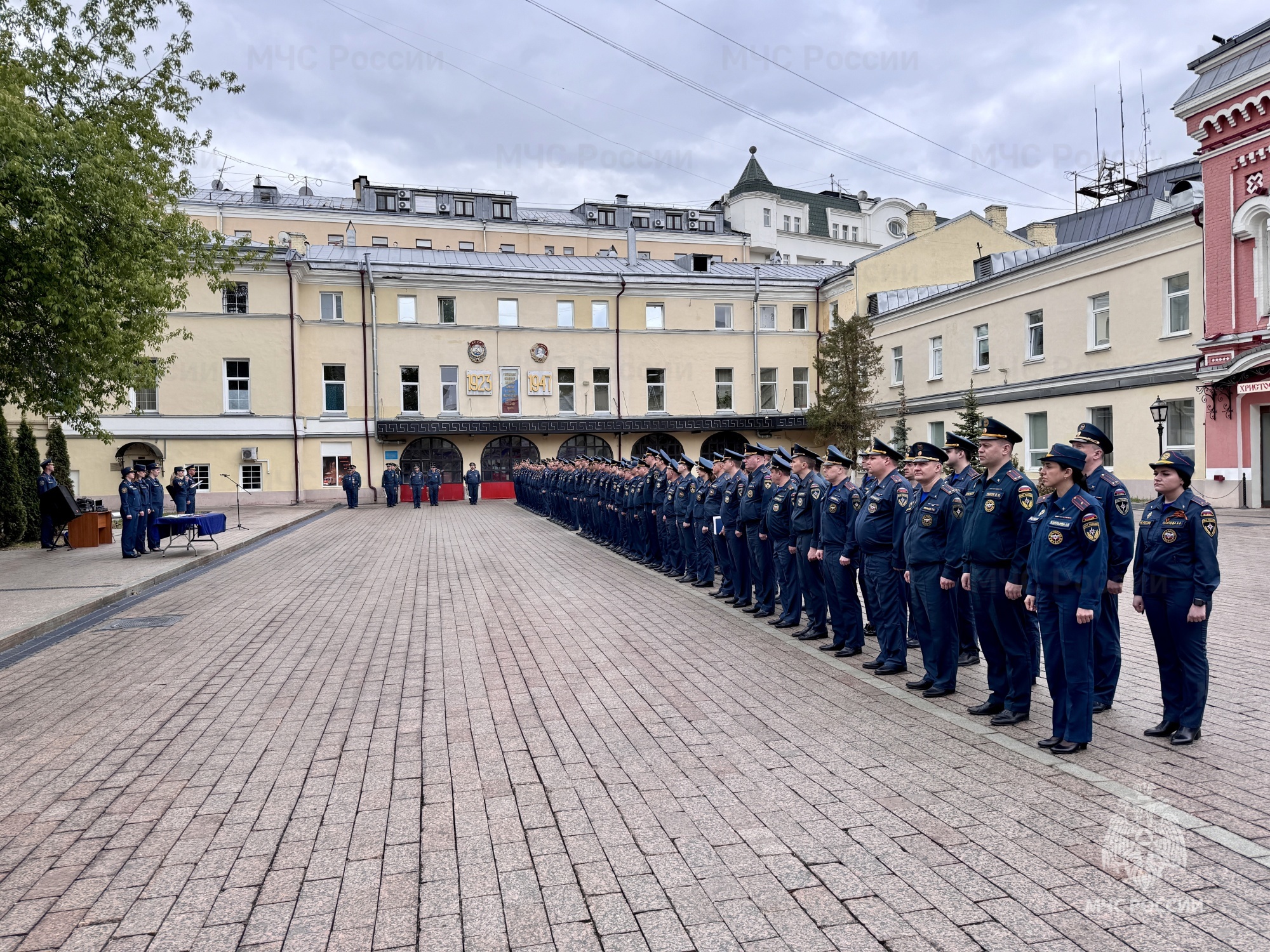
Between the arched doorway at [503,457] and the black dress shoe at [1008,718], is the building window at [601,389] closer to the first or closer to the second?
the arched doorway at [503,457]

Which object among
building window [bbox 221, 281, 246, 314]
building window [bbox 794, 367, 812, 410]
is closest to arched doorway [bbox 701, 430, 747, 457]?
building window [bbox 794, 367, 812, 410]

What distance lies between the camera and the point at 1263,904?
354 centimetres

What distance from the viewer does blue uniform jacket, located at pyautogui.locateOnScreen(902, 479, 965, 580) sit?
6633 mm

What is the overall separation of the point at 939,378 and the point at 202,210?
138ft

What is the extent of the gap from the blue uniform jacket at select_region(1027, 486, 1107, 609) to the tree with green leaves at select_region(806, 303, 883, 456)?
29.9m

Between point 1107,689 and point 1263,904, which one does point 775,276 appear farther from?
point 1263,904

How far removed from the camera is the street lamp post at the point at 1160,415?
22.0m

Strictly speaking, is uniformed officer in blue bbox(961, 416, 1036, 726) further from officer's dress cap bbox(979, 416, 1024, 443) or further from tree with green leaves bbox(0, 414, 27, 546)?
tree with green leaves bbox(0, 414, 27, 546)

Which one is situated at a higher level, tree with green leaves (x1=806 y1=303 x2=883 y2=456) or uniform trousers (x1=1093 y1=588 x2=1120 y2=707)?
tree with green leaves (x1=806 y1=303 x2=883 y2=456)

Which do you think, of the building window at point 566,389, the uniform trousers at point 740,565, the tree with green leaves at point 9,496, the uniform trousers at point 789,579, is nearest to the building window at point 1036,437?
the building window at point 566,389

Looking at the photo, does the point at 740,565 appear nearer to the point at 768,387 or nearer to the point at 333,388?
the point at 333,388

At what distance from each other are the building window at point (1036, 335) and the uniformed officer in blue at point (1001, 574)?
24.6 metres

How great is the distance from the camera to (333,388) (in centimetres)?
3741

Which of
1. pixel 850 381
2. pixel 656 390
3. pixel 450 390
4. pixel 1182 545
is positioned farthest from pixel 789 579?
pixel 656 390
